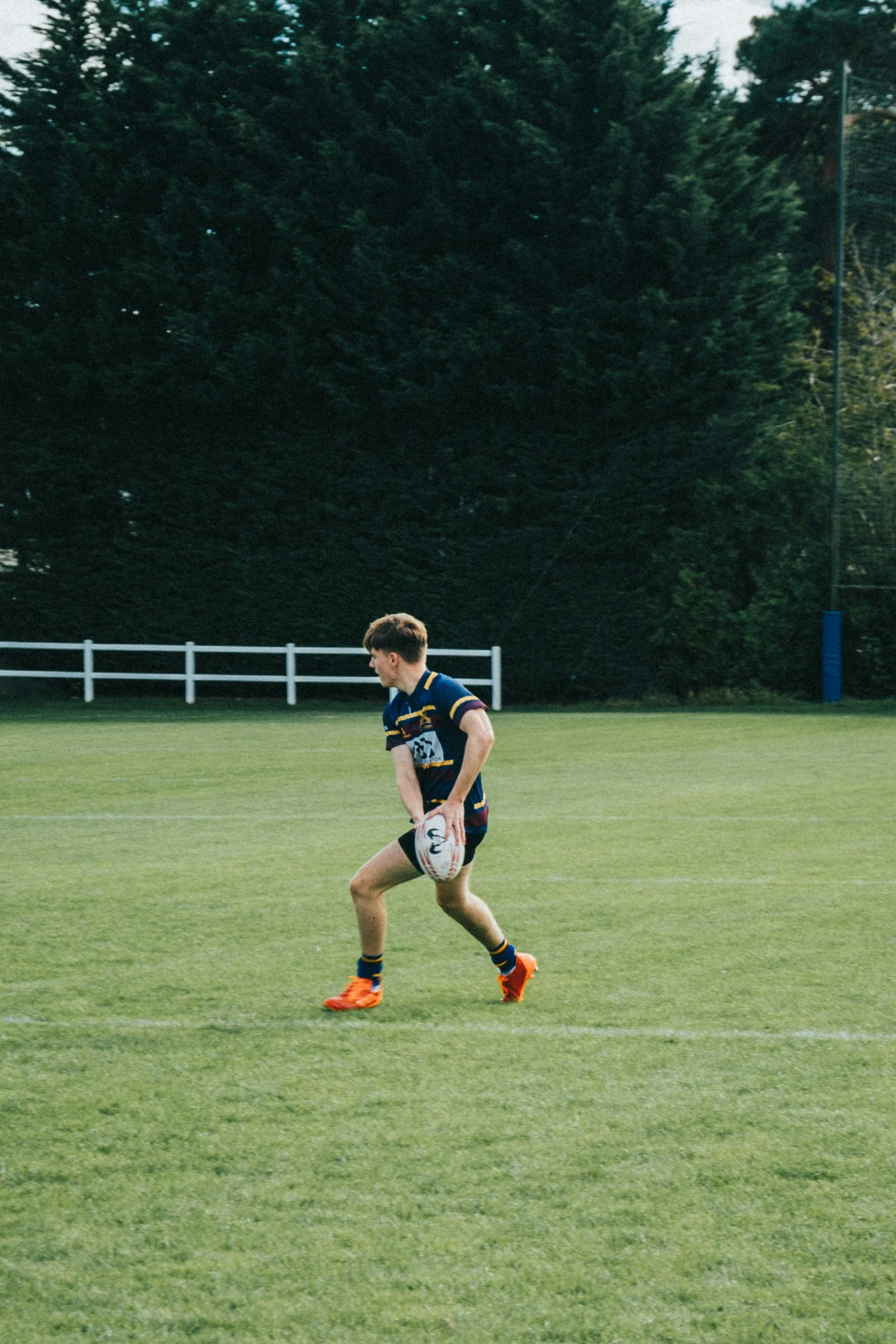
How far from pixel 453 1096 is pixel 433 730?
1.52 metres

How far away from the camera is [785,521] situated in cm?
2444

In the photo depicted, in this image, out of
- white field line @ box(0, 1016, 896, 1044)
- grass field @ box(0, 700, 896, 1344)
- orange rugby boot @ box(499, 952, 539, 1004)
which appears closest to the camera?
grass field @ box(0, 700, 896, 1344)

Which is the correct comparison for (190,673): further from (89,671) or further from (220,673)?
(220,673)

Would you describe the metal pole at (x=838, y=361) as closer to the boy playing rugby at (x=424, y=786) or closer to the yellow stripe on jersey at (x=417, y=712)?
the boy playing rugby at (x=424, y=786)

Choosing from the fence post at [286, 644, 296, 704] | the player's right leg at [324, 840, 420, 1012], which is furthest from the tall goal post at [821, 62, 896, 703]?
the player's right leg at [324, 840, 420, 1012]

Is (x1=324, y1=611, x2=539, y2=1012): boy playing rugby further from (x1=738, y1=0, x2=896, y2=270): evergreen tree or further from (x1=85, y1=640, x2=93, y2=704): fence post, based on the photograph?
(x1=738, y1=0, x2=896, y2=270): evergreen tree

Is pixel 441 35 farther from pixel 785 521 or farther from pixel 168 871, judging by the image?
pixel 168 871

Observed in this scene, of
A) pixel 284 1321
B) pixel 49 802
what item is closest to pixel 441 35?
pixel 49 802

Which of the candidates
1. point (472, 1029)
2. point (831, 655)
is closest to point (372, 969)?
point (472, 1029)

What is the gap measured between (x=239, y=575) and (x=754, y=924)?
61.5 ft

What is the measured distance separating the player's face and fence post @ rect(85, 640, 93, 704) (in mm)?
18589

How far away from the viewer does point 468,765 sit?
225 inches

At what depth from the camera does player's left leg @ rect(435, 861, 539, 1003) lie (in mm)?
5984

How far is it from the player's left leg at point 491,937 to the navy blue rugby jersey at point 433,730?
0.31m
